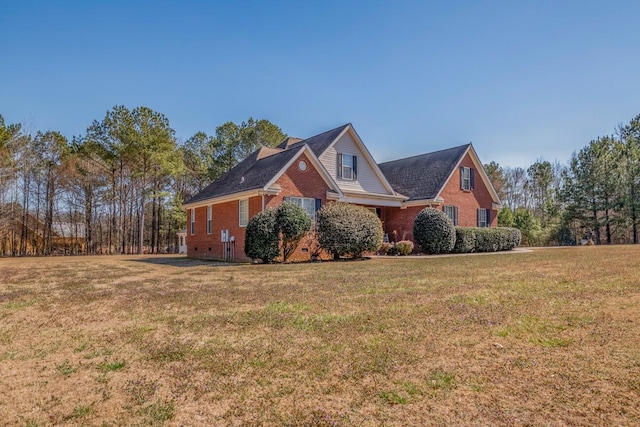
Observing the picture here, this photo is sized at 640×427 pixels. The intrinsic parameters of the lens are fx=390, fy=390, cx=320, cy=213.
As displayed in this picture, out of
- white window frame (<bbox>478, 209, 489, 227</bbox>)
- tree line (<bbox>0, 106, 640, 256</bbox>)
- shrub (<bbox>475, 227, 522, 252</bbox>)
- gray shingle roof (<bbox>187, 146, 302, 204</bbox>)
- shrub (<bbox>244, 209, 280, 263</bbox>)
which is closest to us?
shrub (<bbox>244, 209, 280, 263</bbox>)

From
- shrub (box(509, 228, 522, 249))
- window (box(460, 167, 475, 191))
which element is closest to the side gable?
window (box(460, 167, 475, 191))

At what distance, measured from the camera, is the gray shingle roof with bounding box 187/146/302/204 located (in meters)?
18.9

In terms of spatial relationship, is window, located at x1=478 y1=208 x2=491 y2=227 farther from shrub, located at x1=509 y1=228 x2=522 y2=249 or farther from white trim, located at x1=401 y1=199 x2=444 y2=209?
white trim, located at x1=401 y1=199 x2=444 y2=209

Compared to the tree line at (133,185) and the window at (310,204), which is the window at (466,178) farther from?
the window at (310,204)

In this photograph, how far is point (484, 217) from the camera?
1075 inches

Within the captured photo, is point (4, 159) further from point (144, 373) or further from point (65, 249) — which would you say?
point (144, 373)

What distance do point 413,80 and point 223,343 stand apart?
15100 mm

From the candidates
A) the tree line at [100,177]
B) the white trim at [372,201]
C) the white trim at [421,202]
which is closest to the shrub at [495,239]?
the white trim at [421,202]

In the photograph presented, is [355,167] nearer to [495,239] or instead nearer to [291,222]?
[291,222]

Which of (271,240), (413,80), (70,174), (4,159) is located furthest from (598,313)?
(70,174)

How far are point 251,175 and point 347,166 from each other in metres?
5.63

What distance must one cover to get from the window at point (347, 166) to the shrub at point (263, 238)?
23.9 ft

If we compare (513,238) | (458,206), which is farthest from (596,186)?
(458,206)

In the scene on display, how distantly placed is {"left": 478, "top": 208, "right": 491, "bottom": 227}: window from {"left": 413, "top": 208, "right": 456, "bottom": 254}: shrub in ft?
20.8
